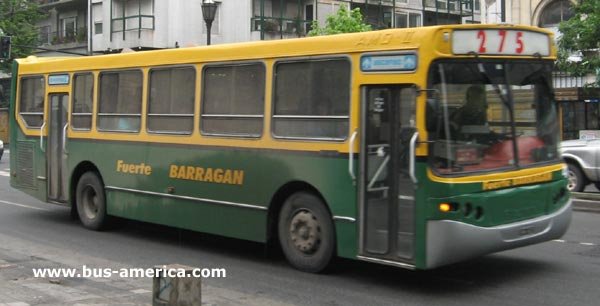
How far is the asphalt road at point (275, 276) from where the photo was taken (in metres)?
7.17

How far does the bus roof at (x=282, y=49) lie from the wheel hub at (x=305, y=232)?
1898 millimetres

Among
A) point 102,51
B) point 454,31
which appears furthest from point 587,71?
point 102,51

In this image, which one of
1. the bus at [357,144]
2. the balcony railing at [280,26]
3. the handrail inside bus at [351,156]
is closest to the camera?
the bus at [357,144]

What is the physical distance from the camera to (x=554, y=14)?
31422 millimetres

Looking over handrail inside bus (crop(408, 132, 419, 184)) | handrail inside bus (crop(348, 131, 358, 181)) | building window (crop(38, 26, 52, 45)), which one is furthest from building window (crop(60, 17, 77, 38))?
handrail inside bus (crop(408, 132, 419, 184))

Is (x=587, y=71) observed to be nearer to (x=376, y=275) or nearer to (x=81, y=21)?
(x=376, y=275)

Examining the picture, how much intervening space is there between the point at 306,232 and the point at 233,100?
80.1 inches

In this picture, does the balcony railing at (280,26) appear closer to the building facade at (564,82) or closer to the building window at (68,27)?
the building window at (68,27)

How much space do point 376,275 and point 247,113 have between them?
101 inches

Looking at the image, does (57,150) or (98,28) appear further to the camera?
(98,28)

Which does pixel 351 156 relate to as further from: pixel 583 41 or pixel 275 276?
pixel 583 41

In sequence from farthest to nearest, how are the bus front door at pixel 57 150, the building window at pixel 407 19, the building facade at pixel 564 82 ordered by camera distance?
the building window at pixel 407 19 → the building facade at pixel 564 82 → the bus front door at pixel 57 150

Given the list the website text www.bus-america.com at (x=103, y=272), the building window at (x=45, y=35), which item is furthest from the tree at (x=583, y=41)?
the building window at (x=45, y=35)

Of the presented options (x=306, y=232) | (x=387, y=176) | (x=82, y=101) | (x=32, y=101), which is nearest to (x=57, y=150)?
(x=82, y=101)
